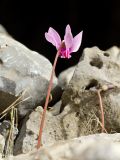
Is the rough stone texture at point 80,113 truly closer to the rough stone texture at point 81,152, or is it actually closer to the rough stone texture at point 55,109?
the rough stone texture at point 55,109

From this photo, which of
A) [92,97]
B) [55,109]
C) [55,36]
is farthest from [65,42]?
[55,109]

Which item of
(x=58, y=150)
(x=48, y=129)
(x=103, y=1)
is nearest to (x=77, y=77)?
(x=48, y=129)

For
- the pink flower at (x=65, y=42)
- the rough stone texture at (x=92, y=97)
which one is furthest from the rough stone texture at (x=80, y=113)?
the pink flower at (x=65, y=42)

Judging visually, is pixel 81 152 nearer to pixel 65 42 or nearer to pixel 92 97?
pixel 65 42

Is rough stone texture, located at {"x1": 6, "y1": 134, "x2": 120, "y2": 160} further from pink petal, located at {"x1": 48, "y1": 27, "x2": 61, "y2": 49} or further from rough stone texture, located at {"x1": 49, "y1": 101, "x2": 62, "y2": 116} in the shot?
A: rough stone texture, located at {"x1": 49, "y1": 101, "x2": 62, "y2": 116}

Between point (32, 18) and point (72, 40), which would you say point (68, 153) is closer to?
point (72, 40)
